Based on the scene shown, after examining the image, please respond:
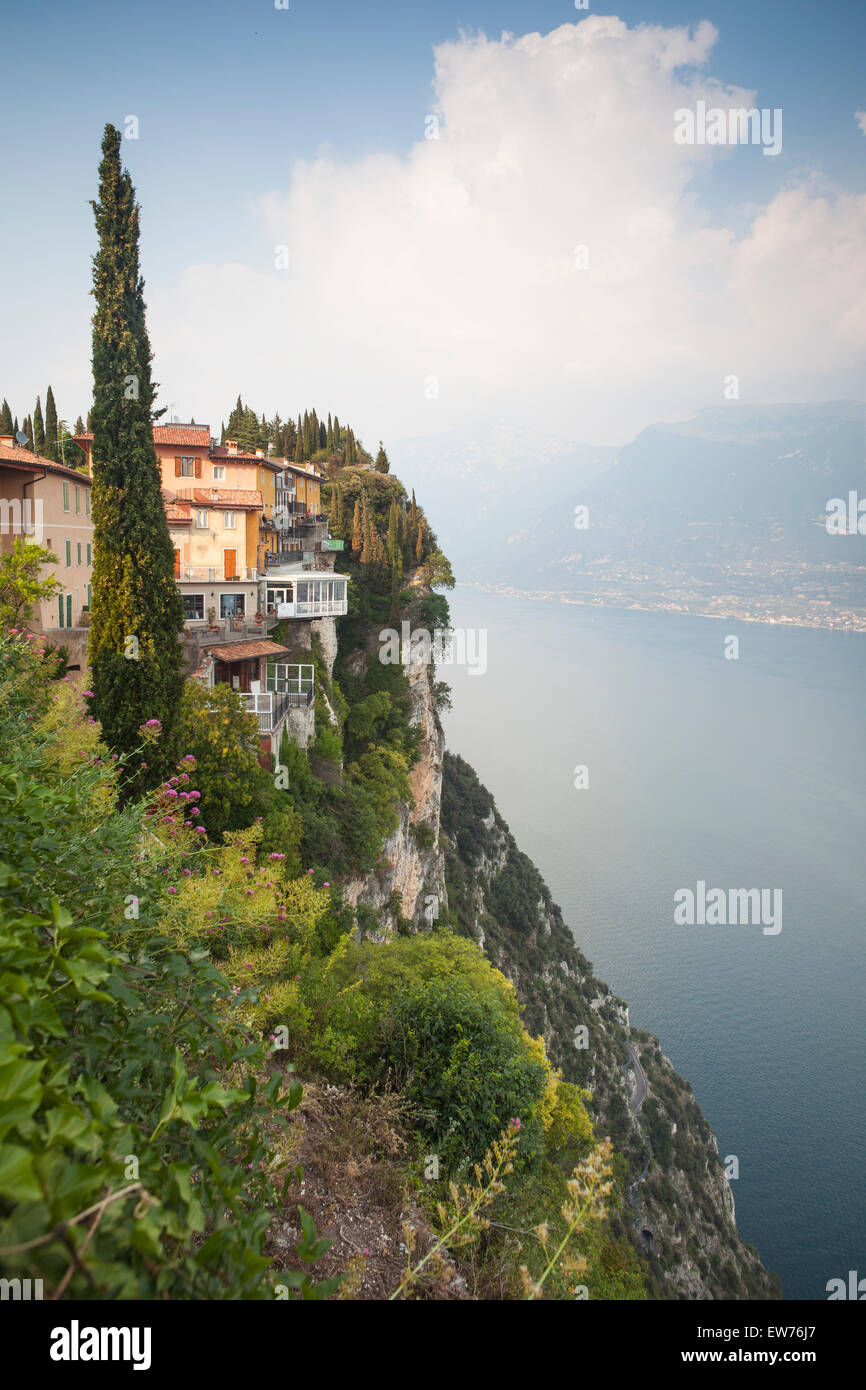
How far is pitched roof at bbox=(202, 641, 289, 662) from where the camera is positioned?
21.8m

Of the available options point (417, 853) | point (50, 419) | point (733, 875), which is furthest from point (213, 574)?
point (733, 875)

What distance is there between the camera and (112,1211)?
175 centimetres

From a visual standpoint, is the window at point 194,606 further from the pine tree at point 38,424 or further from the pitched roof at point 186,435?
the pine tree at point 38,424

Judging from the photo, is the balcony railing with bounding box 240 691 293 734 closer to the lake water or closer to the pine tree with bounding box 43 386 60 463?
the pine tree with bounding box 43 386 60 463

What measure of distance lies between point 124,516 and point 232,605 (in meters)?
10.6

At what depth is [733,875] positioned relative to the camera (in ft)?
305

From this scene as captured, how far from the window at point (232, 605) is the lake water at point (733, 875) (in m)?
57.6

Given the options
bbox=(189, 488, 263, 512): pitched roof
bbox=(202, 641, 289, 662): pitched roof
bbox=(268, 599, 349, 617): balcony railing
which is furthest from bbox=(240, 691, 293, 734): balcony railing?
bbox=(189, 488, 263, 512): pitched roof

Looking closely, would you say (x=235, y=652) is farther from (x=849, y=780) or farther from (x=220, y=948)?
(x=849, y=780)

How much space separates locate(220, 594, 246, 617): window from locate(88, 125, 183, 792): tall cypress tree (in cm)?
986

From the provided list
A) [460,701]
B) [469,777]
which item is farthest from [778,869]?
[460,701]
